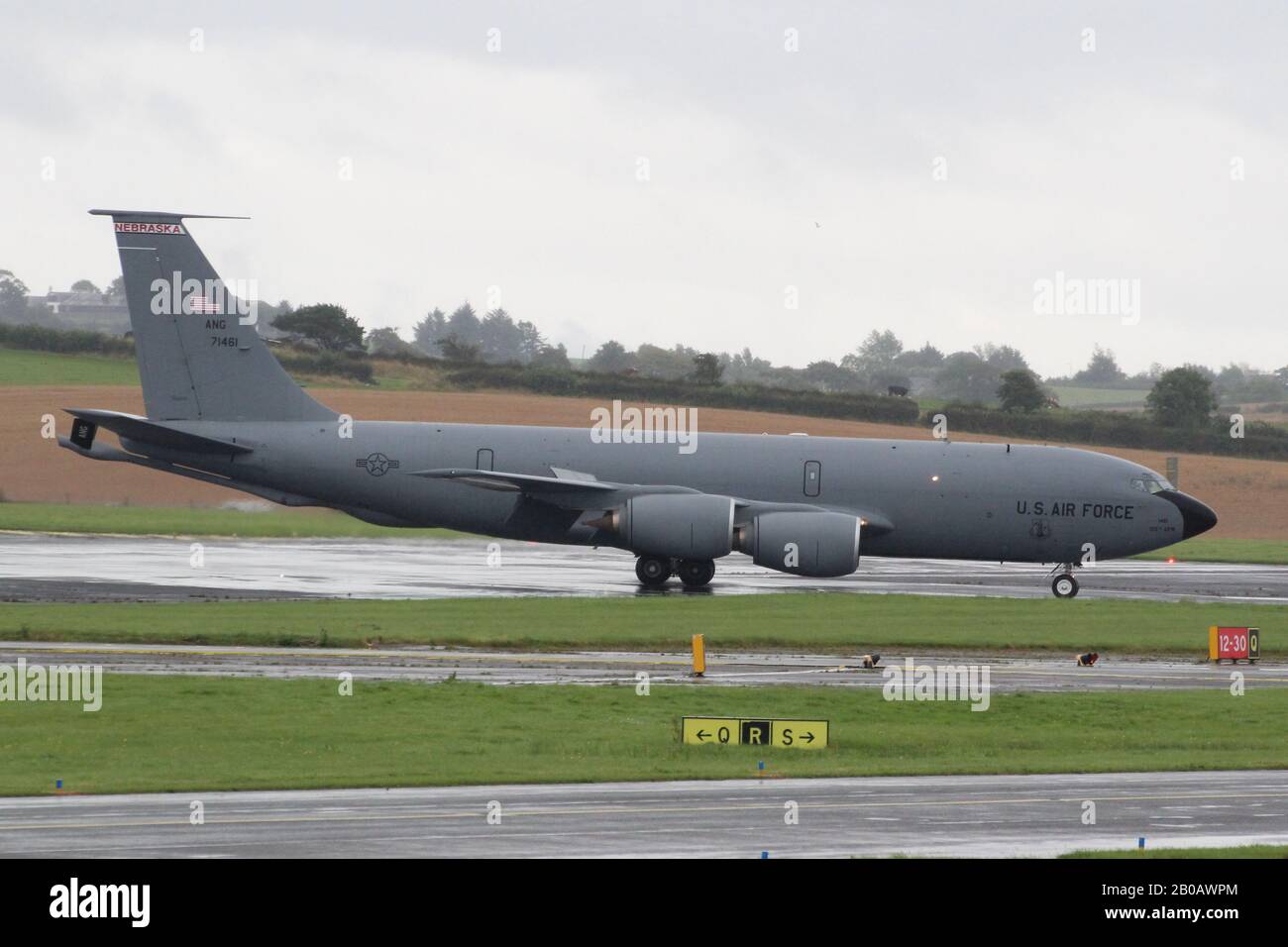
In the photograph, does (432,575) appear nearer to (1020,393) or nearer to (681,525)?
(681,525)

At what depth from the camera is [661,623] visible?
114 feet

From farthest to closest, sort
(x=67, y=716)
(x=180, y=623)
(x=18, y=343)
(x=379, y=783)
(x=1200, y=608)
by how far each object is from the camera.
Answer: (x=18, y=343) < (x=1200, y=608) < (x=180, y=623) < (x=67, y=716) < (x=379, y=783)

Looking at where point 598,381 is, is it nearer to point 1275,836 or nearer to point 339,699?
point 339,699

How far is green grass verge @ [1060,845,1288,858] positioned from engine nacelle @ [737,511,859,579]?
89.6ft

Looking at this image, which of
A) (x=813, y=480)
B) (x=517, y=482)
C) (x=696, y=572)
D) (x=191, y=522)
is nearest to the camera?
(x=517, y=482)

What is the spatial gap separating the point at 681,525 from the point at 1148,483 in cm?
1379

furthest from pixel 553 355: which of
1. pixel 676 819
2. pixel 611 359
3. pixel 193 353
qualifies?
pixel 676 819

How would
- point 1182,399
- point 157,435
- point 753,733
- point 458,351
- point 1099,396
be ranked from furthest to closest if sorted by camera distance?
point 1099,396, point 458,351, point 1182,399, point 157,435, point 753,733

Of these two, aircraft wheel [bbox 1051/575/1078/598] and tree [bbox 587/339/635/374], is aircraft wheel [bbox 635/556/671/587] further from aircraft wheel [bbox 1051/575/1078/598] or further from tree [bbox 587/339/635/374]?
tree [bbox 587/339/635/374]

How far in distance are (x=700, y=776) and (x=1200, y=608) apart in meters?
24.9

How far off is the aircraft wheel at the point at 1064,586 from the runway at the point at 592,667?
11.5 meters

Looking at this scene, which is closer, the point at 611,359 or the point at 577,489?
the point at 577,489
